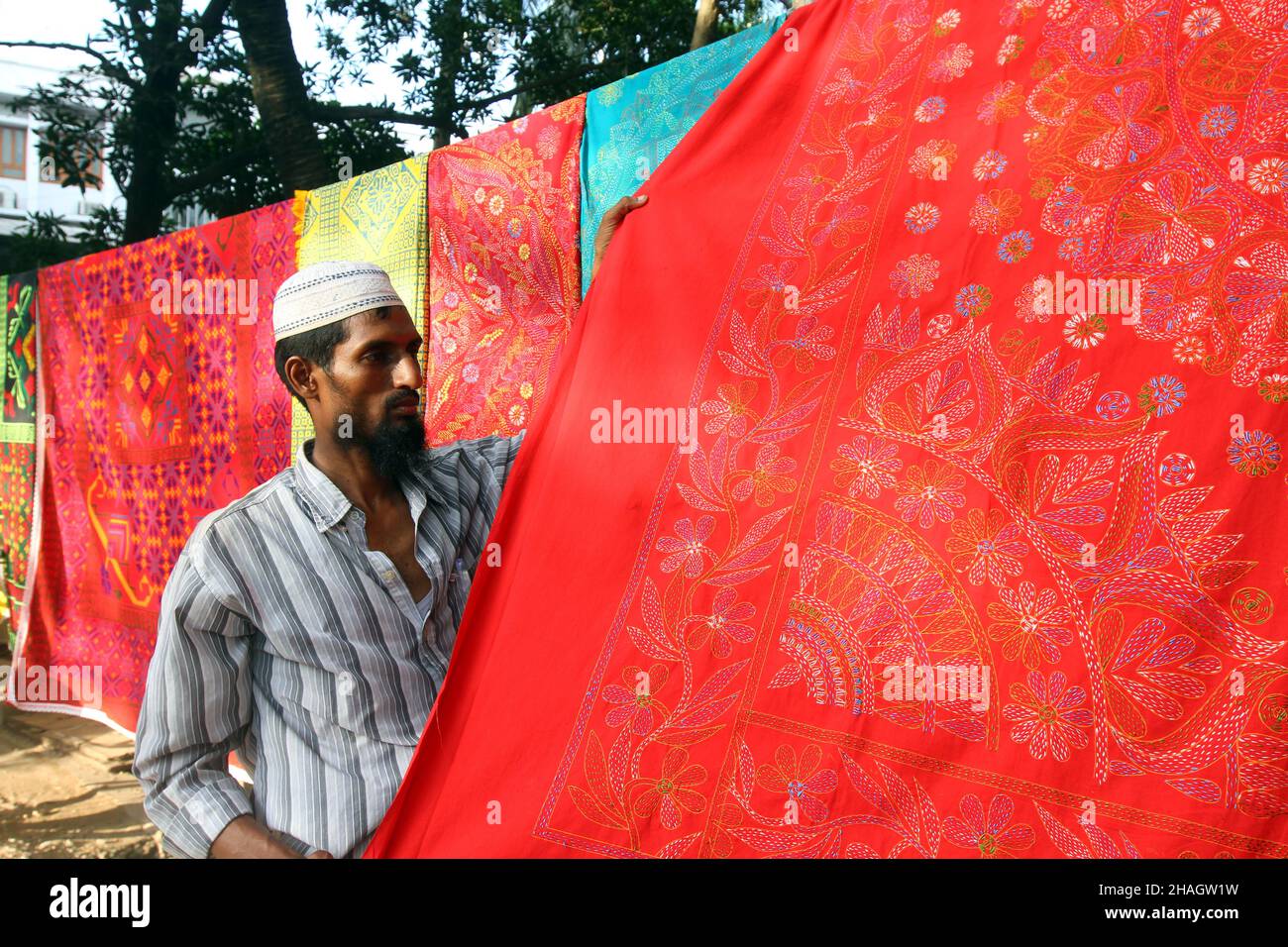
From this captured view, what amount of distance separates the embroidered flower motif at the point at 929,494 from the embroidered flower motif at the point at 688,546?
10.9 inches

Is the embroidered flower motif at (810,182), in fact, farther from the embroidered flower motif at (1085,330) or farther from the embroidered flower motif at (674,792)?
the embroidered flower motif at (674,792)

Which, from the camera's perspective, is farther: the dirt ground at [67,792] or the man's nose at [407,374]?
the dirt ground at [67,792]

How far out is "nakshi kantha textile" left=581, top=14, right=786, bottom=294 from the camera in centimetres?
180

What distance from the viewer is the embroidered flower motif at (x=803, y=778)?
116 centimetres

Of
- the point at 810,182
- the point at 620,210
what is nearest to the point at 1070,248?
the point at 810,182

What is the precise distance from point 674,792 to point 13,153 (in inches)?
1098

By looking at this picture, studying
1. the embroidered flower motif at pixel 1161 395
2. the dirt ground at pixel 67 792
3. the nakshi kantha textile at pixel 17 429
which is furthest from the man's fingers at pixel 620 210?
the nakshi kantha textile at pixel 17 429

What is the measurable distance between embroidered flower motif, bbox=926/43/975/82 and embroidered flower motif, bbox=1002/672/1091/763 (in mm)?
838

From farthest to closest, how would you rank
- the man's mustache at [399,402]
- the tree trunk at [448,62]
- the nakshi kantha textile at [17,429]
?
the tree trunk at [448,62] < the nakshi kantha textile at [17,429] < the man's mustache at [399,402]

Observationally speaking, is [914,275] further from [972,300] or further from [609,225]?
[609,225]

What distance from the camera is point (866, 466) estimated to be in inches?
49.0

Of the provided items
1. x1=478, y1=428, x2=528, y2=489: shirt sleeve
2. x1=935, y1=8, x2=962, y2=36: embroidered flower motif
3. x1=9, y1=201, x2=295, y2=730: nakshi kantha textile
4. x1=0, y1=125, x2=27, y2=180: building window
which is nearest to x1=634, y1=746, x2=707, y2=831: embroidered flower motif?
x1=478, y1=428, x2=528, y2=489: shirt sleeve
